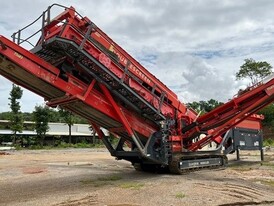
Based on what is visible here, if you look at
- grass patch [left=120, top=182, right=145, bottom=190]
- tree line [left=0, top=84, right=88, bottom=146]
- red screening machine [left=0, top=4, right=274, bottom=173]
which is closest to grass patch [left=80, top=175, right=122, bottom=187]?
grass patch [left=120, top=182, right=145, bottom=190]

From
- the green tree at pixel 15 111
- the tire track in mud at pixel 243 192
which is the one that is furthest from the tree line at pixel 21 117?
the tire track in mud at pixel 243 192

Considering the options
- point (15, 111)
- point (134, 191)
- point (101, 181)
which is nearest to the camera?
point (134, 191)

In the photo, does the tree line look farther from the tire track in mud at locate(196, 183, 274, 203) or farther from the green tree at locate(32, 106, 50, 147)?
the tire track in mud at locate(196, 183, 274, 203)

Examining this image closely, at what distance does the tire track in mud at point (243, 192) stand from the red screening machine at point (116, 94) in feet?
9.83

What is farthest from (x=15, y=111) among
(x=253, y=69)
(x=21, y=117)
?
(x=253, y=69)

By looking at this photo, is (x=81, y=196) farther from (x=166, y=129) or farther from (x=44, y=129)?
(x=44, y=129)

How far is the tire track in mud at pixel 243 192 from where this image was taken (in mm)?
8125

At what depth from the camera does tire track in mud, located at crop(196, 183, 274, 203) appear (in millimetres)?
8125

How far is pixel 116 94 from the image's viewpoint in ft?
37.3

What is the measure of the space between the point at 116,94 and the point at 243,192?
4822 mm

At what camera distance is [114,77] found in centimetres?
1077

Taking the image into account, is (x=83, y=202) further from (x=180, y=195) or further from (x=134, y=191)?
(x=180, y=195)

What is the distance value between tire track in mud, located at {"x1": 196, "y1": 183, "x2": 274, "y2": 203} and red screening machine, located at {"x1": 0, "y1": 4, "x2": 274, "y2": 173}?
2995 millimetres

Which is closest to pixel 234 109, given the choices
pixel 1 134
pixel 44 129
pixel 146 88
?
pixel 146 88
